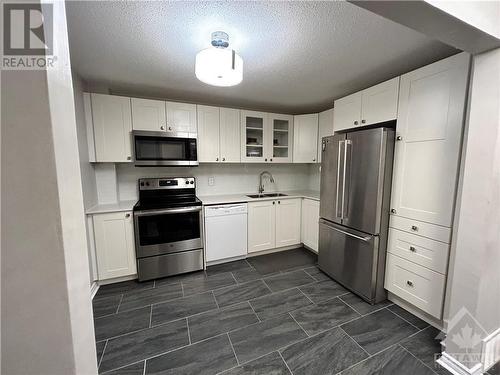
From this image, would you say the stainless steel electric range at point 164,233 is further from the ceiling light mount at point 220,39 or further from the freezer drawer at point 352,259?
the ceiling light mount at point 220,39

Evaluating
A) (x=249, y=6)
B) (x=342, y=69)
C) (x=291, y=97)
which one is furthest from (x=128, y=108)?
(x=342, y=69)

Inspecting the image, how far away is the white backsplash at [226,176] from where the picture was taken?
280 cm

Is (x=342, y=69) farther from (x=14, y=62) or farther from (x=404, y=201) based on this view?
(x=14, y=62)

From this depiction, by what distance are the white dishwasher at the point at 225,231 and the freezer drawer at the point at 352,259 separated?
1075 mm

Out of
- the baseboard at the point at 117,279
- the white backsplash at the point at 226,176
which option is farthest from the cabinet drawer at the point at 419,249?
the baseboard at the point at 117,279

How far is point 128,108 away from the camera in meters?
2.45

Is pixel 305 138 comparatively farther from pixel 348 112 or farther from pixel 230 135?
pixel 230 135

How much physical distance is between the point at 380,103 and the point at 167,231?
8.98 ft

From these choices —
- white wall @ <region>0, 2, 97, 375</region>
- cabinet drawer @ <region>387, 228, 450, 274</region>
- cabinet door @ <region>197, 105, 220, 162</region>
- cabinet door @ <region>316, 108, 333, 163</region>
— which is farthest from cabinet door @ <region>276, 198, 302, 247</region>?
white wall @ <region>0, 2, 97, 375</region>

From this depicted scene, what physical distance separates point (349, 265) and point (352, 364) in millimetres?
972

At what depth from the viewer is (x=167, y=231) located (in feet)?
8.19

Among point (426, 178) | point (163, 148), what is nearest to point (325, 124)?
point (426, 178)

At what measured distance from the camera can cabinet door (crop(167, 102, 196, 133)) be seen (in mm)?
2623

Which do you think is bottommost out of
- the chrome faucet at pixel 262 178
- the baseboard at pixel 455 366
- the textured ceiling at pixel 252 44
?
the baseboard at pixel 455 366
